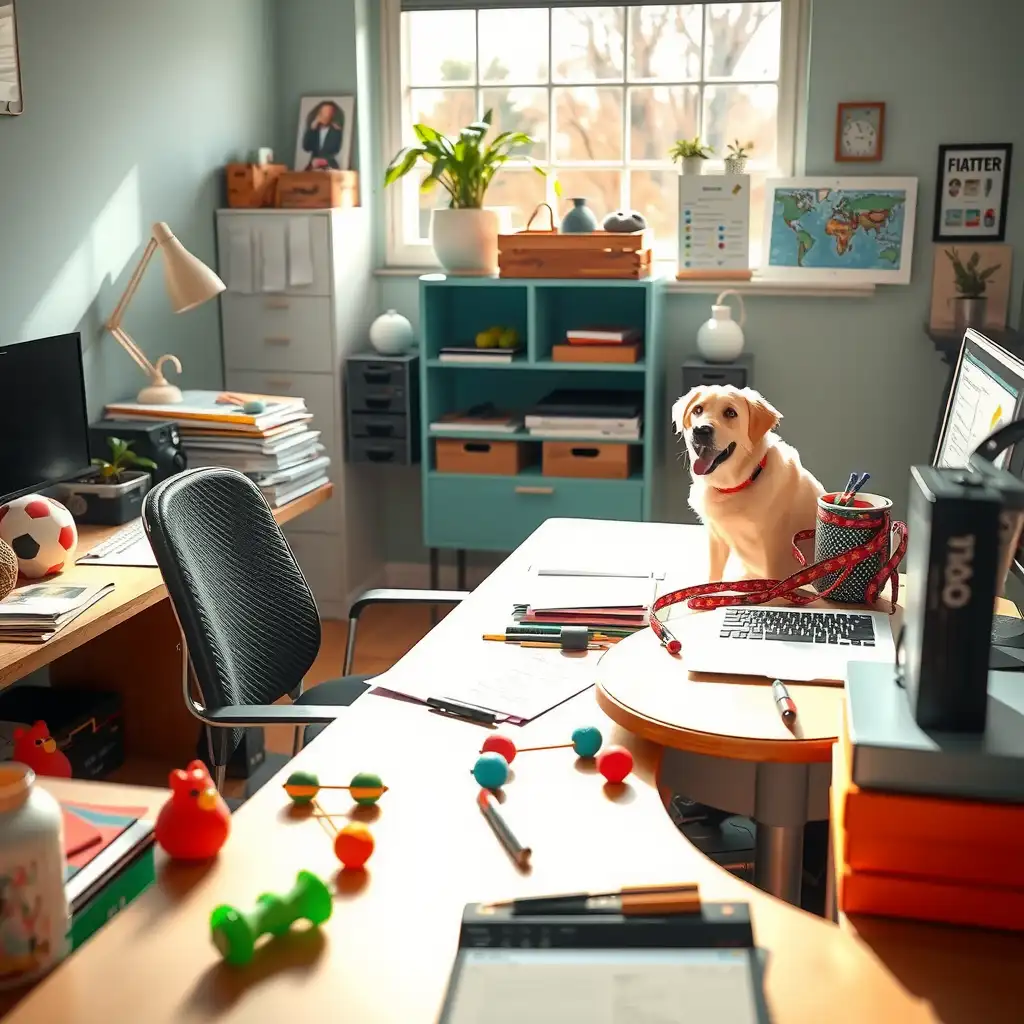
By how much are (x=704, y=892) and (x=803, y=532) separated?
3.24 feet

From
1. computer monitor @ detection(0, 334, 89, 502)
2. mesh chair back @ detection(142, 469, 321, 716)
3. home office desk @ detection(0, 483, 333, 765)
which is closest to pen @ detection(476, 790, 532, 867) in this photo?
mesh chair back @ detection(142, 469, 321, 716)

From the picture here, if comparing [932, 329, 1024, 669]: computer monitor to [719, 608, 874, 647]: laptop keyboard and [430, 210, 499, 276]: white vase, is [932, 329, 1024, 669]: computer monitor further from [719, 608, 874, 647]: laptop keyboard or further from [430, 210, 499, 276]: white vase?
[430, 210, 499, 276]: white vase

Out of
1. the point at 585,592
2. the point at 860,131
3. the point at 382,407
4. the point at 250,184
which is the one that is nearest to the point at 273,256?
the point at 250,184

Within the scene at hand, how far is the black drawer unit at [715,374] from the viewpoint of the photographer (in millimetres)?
4074

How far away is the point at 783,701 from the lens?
1.57 m

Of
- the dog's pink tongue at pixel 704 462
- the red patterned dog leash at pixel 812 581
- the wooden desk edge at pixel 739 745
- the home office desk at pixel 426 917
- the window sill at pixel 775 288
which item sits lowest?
the home office desk at pixel 426 917

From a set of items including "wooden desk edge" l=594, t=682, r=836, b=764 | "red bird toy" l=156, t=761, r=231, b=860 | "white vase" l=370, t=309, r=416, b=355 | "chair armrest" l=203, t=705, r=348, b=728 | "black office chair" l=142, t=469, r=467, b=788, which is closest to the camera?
"red bird toy" l=156, t=761, r=231, b=860

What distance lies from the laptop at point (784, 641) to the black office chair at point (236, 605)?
0.56m

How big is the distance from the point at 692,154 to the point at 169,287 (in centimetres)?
179

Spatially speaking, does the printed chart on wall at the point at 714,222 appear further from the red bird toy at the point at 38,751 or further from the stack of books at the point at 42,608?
the red bird toy at the point at 38,751

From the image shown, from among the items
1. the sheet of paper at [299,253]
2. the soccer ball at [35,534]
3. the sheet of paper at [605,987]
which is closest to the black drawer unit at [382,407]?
the sheet of paper at [299,253]

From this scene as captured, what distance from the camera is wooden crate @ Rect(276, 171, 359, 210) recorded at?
167 inches

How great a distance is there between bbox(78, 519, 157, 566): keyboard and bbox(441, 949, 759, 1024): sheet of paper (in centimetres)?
186

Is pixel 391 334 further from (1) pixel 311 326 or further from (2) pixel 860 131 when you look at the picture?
(2) pixel 860 131
